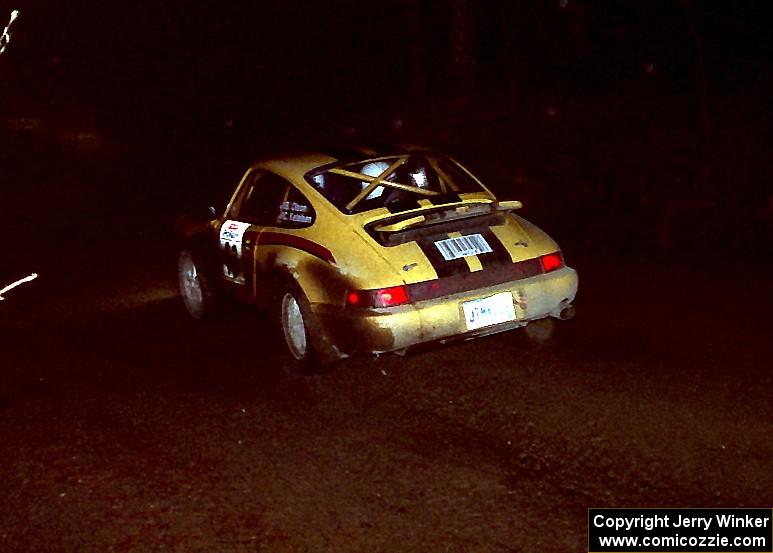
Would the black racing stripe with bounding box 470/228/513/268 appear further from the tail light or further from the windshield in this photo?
the tail light

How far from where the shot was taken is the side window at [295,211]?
6.75 m

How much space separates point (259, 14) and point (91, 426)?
83.7 ft

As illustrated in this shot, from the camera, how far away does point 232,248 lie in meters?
7.59

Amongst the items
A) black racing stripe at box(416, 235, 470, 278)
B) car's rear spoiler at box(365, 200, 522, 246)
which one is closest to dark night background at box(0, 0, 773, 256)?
car's rear spoiler at box(365, 200, 522, 246)

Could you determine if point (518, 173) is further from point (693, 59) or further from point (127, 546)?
point (127, 546)

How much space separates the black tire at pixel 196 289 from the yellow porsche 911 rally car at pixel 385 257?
0.83m

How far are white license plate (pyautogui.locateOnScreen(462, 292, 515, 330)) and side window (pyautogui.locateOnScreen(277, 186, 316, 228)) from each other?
130 cm

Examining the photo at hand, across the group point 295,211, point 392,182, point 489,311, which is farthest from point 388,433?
point 392,182

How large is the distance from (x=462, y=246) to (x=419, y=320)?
2.09 feet

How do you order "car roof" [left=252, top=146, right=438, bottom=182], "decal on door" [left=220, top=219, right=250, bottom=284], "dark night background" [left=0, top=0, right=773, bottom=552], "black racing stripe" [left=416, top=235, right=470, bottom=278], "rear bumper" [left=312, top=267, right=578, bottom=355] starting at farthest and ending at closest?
"decal on door" [left=220, top=219, right=250, bottom=284], "car roof" [left=252, top=146, right=438, bottom=182], "black racing stripe" [left=416, top=235, right=470, bottom=278], "rear bumper" [left=312, top=267, right=578, bottom=355], "dark night background" [left=0, top=0, right=773, bottom=552]

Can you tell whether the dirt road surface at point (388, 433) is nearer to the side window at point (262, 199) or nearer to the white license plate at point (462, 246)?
the white license plate at point (462, 246)

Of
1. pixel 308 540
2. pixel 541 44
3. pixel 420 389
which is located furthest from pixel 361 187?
pixel 541 44
